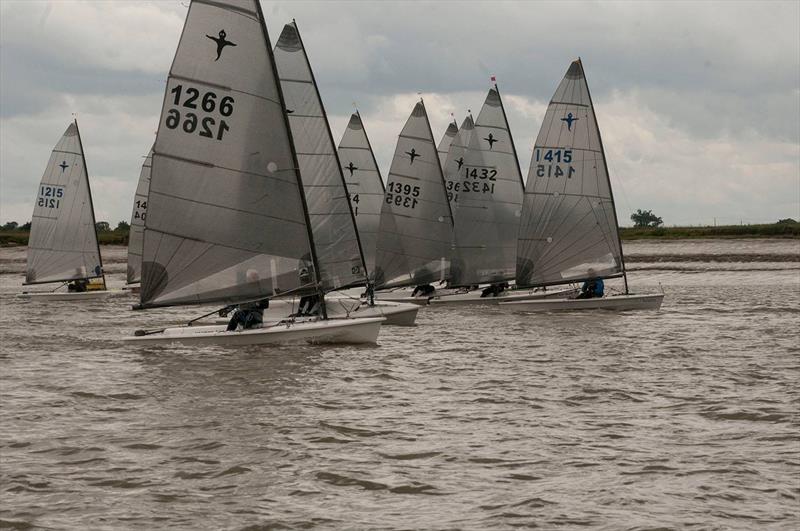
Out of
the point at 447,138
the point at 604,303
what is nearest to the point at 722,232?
the point at 447,138

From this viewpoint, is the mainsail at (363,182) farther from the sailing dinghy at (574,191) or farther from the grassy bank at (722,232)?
the grassy bank at (722,232)

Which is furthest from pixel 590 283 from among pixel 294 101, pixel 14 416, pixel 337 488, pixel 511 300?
pixel 337 488

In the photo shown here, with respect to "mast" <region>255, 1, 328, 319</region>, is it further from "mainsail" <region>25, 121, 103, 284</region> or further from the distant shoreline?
the distant shoreline

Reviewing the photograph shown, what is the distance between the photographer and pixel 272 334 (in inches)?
956

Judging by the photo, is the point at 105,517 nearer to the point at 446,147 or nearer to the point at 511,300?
the point at 511,300

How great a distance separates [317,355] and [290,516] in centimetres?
1263

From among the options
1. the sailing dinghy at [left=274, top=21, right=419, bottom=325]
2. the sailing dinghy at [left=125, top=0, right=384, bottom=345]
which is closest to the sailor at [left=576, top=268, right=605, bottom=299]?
the sailing dinghy at [left=274, top=21, right=419, bottom=325]

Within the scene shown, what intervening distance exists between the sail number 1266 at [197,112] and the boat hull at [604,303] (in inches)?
635

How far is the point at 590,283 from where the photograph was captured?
39.1 metres

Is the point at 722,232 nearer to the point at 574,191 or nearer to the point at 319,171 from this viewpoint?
the point at 574,191

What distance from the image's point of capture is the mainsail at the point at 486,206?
44094 mm

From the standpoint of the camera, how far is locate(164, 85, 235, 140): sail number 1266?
2511 cm

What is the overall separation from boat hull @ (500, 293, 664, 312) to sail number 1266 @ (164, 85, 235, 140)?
16118mm

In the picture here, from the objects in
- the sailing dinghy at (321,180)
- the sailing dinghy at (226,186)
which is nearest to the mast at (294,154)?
the sailing dinghy at (226,186)
